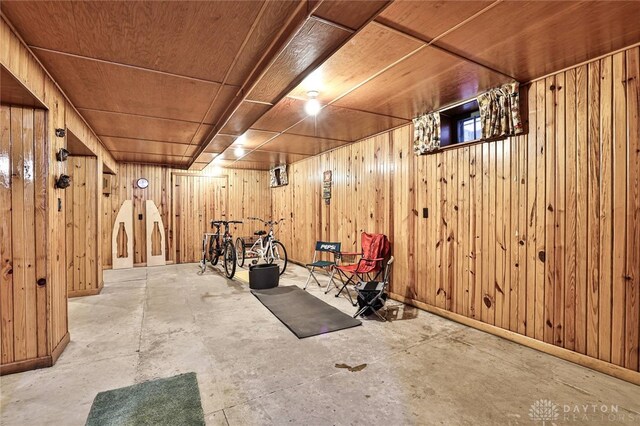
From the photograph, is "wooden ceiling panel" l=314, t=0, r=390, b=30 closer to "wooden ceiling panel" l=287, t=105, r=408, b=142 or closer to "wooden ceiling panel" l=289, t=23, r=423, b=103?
"wooden ceiling panel" l=289, t=23, r=423, b=103

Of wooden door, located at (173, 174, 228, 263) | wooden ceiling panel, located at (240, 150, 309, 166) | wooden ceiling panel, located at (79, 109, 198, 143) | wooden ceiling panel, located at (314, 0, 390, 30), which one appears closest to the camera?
wooden ceiling panel, located at (314, 0, 390, 30)

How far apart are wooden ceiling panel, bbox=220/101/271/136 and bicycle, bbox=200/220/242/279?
2182mm

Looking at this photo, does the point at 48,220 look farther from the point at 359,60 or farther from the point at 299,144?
the point at 299,144

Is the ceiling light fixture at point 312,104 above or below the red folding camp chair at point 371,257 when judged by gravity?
above

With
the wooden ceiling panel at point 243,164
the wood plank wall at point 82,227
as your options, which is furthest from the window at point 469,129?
the wood plank wall at point 82,227

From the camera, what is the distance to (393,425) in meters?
1.73

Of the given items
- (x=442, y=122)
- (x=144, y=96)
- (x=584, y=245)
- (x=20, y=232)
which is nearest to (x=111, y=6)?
(x=144, y=96)

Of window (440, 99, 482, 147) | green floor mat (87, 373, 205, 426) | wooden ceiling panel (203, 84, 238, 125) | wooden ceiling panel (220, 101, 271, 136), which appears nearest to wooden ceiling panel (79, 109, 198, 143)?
wooden ceiling panel (203, 84, 238, 125)

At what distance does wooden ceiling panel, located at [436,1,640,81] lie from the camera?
1.70 metres

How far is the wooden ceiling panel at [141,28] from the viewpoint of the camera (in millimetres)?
1713

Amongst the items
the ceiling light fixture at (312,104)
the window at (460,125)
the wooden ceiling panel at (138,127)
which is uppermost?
the wooden ceiling panel at (138,127)

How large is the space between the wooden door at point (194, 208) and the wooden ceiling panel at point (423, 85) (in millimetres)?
5352

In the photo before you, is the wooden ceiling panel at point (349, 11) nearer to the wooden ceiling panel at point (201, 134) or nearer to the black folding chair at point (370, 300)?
the black folding chair at point (370, 300)

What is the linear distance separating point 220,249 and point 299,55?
4.79m
